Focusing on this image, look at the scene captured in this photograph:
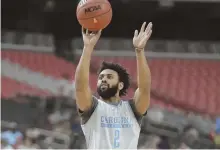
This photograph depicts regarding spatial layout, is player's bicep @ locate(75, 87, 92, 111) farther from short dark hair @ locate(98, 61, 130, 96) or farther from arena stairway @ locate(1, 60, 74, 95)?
arena stairway @ locate(1, 60, 74, 95)

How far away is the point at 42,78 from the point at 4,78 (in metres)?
0.95

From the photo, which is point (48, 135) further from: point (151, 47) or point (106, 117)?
point (106, 117)

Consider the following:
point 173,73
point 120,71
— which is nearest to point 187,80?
point 173,73

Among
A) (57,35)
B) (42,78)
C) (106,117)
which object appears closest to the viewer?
(106,117)

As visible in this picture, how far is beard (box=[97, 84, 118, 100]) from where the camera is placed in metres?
4.08

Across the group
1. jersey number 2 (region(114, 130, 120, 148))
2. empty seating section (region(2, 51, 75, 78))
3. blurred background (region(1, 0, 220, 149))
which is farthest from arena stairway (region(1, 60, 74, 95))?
jersey number 2 (region(114, 130, 120, 148))

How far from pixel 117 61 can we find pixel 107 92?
31.9ft

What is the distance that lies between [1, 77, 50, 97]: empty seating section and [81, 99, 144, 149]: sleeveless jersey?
8896 millimetres

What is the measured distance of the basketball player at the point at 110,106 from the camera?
3.92m

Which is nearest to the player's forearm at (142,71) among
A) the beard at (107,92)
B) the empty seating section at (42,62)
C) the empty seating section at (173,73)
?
the beard at (107,92)

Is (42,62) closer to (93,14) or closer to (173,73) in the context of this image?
(173,73)

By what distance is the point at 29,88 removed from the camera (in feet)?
43.1

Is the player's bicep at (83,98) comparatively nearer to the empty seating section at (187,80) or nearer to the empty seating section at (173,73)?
the empty seating section at (173,73)

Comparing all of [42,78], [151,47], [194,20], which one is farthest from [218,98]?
[42,78]
